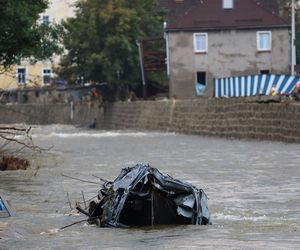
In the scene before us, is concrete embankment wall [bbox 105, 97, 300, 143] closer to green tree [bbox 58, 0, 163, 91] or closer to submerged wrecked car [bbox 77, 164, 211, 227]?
green tree [bbox 58, 0, 163, 91]

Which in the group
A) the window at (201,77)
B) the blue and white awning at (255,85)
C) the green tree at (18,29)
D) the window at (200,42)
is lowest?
the blue and white awning at (255,85)

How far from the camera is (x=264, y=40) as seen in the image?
7094 cm

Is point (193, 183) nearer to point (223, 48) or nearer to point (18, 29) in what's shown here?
point (18, 29)

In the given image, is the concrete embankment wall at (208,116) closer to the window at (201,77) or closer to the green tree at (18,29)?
the window at (201,77)

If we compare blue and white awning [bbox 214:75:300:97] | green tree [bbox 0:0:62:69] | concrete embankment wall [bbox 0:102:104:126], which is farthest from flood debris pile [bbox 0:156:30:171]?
concrete embankment wall [bbox 0:102:104:126]

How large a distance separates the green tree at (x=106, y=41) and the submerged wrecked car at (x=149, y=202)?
2282 inches

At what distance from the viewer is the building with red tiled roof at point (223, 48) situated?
70688mm

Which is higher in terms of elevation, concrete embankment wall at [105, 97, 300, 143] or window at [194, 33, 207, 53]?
window at [194, 33, 207, 53]

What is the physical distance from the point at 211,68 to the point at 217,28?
301cm

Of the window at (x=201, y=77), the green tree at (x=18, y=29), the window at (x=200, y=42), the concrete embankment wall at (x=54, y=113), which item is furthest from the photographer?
the concrete embankment wall at (x=54, y=113)

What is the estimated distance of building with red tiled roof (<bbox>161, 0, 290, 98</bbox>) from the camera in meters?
70.7

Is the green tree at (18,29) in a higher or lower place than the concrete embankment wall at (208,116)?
higher

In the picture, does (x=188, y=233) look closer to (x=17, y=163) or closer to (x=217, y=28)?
(x=17, y=163)

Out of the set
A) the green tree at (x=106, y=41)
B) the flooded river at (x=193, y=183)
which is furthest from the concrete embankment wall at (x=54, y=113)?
the flooded river at (x=193, y=183)
